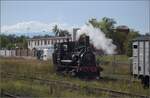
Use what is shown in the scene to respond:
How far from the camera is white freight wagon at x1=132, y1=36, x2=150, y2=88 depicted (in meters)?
19.2

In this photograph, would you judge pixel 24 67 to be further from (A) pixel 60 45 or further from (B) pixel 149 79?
(B) pixel 149 79

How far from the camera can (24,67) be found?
1369 inches

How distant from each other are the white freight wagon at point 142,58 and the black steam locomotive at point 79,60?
5.47m

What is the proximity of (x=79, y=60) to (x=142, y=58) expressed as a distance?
252 inches

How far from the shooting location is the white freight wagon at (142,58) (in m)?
19.2

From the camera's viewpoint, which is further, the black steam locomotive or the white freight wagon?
the black steam locomotive

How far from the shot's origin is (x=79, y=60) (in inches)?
987

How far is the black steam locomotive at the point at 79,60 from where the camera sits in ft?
82.2

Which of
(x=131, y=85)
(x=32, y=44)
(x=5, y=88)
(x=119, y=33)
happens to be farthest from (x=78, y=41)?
(x=32, y=44)

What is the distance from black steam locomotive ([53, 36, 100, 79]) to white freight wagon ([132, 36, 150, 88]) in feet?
17.9

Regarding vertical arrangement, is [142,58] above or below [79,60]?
above

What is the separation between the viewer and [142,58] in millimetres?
19500

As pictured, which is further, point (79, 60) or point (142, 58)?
point (79, 60)

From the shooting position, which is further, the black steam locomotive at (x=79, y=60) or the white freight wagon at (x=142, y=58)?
the black steam locomotive at (x=79, y=60)
